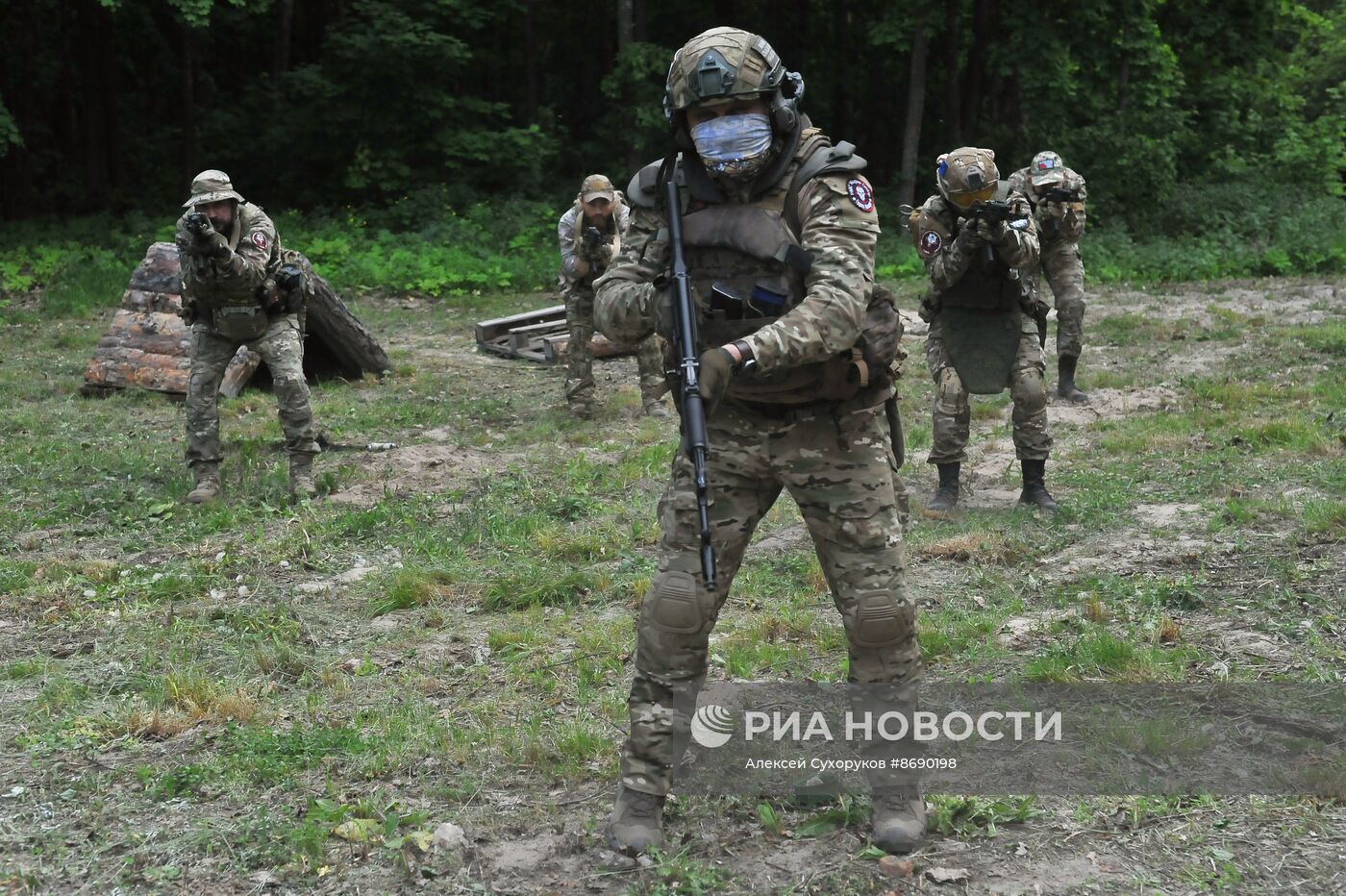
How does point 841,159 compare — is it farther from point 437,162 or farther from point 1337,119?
point 1337,119

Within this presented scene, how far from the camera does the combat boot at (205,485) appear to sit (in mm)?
8516

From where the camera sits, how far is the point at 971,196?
6.89m

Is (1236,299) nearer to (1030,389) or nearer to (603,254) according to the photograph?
(603,254)

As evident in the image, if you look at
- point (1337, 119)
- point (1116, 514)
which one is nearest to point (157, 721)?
point (1116, 514)

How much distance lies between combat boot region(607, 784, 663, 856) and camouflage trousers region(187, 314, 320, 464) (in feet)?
17.5

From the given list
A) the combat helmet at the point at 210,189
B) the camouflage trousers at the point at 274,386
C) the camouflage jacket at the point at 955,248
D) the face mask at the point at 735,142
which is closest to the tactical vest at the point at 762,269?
the face mask at the point at 735,142

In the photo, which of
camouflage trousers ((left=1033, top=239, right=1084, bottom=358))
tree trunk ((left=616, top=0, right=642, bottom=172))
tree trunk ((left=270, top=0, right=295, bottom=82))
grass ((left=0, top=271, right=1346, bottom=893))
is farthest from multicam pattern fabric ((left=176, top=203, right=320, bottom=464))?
tree trunk ((left=270, top=0, right=295, bottom=82))

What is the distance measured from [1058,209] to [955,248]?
3743 millimetres

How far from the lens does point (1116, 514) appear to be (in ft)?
24.4

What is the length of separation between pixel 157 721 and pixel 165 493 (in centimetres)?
395

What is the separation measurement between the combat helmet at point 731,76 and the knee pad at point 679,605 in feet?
4.49

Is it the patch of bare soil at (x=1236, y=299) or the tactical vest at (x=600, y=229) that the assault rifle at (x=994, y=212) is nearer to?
the tactical vest at (x=600, y=229)

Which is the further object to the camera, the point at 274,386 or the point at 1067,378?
the point at 1067,378

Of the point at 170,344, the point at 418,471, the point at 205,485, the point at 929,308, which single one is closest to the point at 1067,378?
the point at 929,308
